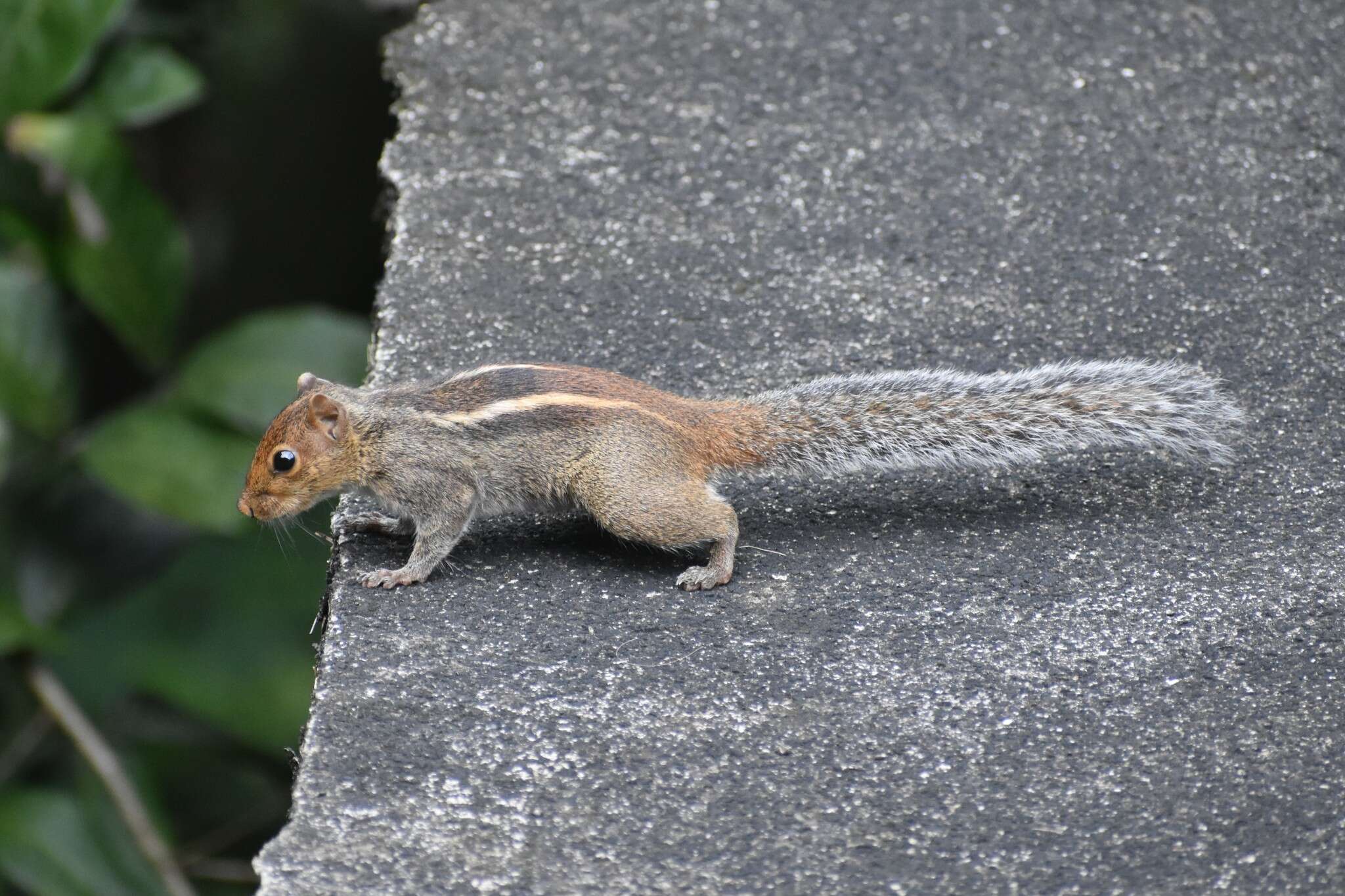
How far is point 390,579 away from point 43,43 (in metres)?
2.43

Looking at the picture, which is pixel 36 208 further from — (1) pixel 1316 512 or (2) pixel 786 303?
(1) pixel 1316 512

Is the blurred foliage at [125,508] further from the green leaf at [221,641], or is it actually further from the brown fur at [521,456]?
the brown fur at [521,456]

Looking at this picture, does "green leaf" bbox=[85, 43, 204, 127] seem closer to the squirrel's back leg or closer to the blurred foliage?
the blurred foliage

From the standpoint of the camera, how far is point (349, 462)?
137 inches

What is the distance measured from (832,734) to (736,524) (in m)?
0.66

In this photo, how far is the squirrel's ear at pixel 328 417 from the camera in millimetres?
3428

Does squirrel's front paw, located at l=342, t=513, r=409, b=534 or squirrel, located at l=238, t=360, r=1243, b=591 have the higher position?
squirrel, located at l=238, t=360, r=1243, b=591

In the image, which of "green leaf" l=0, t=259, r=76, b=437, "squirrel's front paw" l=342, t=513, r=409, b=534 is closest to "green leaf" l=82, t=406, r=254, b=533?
"green leaf" l=0, t=259, r=76, b=437

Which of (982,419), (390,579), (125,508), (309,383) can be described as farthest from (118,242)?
(982,419)

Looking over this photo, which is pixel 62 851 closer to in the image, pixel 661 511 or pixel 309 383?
pixel 309 383

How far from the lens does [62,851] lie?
4.68 meters

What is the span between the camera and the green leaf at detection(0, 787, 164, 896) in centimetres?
462

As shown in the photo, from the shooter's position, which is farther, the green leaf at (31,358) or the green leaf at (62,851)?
the green leaf at (31,358)

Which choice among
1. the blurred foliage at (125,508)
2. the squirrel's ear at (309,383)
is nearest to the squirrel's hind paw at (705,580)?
the squirrel's ear at (309,383)
